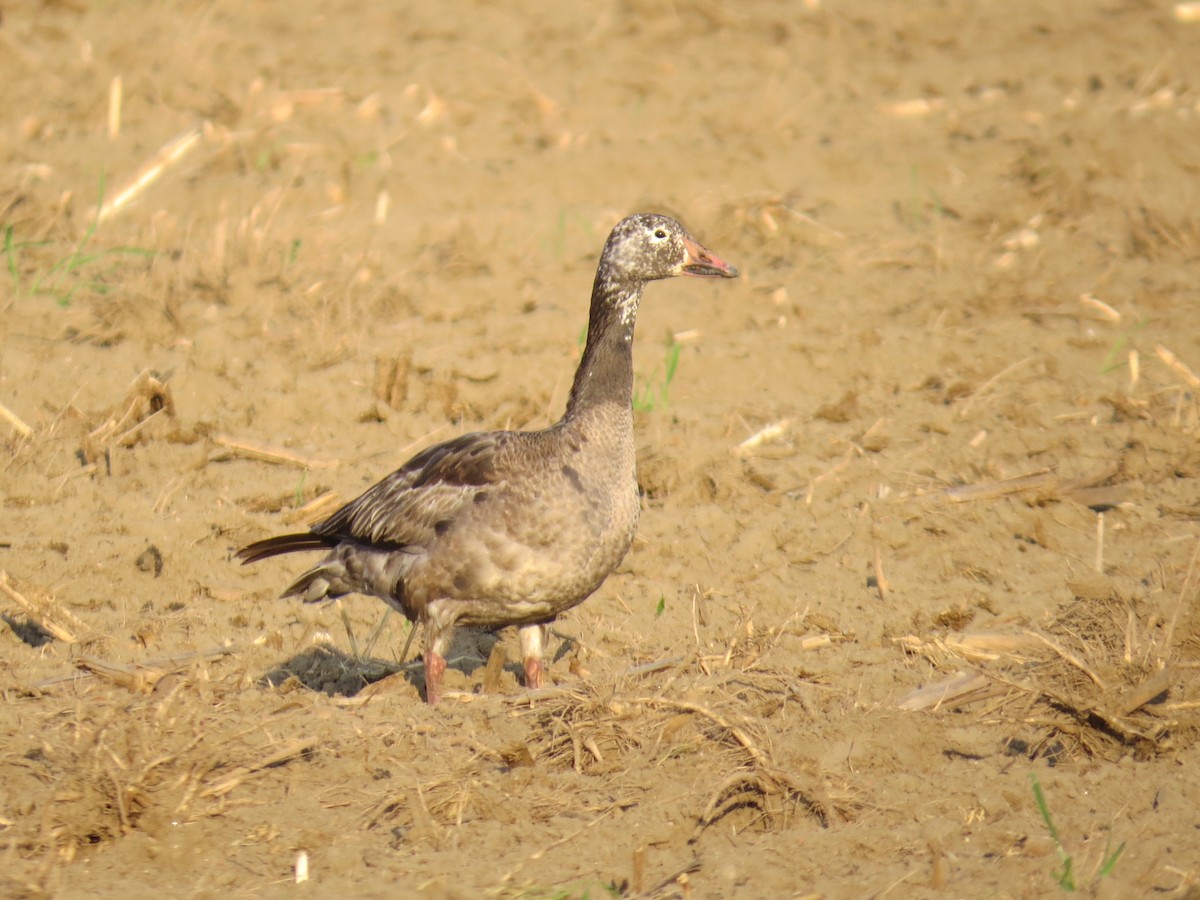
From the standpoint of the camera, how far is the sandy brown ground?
18.9ft

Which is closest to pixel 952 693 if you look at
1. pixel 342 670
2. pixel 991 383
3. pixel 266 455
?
pixel 342 670

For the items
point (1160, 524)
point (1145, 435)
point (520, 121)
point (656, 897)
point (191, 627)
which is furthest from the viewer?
point (520, 121)

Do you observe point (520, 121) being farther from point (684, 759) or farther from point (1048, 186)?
point (684, 759)

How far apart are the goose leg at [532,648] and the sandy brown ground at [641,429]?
0.22 meters

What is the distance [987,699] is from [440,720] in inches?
88.6

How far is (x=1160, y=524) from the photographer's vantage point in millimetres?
8641

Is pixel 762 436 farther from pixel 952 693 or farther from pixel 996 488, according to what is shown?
pixel 952 693

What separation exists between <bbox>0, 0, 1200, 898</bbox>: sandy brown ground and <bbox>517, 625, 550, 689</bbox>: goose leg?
22 cm

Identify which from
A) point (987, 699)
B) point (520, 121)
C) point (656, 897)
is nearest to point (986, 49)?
point (520, 121)

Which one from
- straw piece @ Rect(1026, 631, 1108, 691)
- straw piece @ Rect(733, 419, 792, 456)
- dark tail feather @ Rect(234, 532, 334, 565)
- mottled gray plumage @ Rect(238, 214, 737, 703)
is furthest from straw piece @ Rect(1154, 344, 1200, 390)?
dark tail feather @ Rect(234, 532, 334, 565)

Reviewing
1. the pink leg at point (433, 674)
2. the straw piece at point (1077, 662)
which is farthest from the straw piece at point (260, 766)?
the straw piece at point (1077, 662)

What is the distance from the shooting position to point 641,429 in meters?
9.61

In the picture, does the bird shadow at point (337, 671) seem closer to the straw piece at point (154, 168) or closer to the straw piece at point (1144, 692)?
the straw piece at point (1144, 692)

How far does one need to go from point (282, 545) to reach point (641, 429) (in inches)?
111
